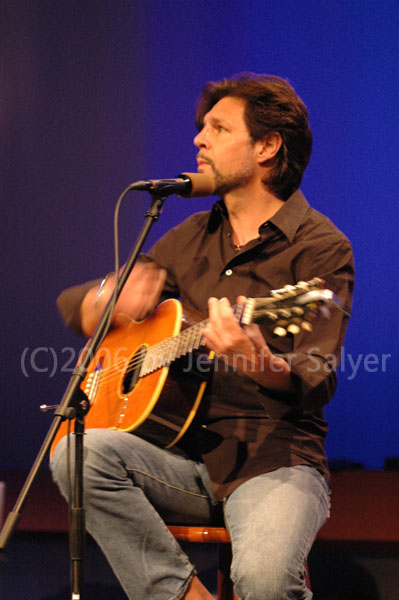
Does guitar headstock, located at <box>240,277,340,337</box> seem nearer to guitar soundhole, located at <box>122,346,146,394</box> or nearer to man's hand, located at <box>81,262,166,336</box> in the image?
guitar soundhole, located at <box>122,346,146,394</box>

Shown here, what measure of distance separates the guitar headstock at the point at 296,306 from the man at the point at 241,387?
6cm

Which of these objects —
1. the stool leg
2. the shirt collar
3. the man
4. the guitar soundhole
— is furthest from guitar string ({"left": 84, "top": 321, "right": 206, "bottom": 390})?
the stool leg

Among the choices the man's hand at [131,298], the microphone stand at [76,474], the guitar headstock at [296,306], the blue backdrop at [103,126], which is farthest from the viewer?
the blue backdrop at [103,126]

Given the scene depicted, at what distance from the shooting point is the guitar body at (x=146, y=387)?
1.90 meters

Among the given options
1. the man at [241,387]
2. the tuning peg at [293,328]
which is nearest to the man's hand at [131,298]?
the man at [241,387]

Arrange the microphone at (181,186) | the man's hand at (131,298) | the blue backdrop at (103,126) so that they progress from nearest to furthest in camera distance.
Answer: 1. the microphone at (181,186)
2. the man's hand at (131,298)
3. the blue backdrop at (103,126)

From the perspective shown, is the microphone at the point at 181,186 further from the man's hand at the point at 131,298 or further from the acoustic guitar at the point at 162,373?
the man's hand at the point at 131,298

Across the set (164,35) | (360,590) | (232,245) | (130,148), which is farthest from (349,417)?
(164,35)

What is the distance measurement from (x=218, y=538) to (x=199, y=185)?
943 millimetres

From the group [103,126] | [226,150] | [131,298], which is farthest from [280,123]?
[103,126]

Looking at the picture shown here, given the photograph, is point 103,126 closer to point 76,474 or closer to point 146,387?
point 146,387

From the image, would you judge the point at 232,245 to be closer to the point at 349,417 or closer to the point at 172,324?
the point at 172,324

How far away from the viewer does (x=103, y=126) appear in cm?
414

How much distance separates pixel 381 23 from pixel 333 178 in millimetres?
844
